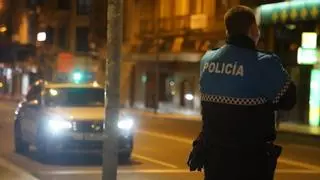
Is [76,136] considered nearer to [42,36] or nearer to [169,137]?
[169,137]

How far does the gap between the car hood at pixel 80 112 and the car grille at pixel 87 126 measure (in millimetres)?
77

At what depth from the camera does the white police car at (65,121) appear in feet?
50.4

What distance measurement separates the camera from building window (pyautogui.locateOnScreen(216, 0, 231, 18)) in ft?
139

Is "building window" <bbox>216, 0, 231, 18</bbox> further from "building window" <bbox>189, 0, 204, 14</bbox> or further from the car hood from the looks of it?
the car hood

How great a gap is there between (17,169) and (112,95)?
332 inches

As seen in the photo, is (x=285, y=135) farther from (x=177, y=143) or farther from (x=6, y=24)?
(x=6, y=24)

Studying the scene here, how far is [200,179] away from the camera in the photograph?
1330cm

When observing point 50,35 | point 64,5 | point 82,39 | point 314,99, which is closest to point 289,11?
point 314,99

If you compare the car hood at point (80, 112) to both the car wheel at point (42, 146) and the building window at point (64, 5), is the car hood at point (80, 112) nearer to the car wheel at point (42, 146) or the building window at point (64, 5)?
the car wheel at point (42, 146)

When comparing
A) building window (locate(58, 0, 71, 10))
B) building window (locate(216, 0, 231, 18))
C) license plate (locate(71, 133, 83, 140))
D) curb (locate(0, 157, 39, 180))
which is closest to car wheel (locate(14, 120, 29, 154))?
curb (locate(0, 157, 39, 180))

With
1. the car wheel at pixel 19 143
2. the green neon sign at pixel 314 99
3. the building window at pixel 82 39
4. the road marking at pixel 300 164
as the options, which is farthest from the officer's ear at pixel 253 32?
the building window at pixel 82 39

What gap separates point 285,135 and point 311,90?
7.27m

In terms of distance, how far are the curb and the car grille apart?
138 centimetres

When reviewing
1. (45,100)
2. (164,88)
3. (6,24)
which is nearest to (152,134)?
(45,100)
